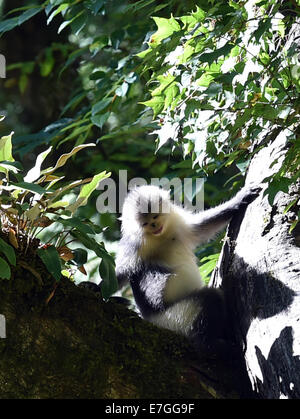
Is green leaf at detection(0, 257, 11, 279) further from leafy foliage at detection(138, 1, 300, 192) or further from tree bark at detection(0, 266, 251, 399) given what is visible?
leafy foliage at detection(138, 1, 300, 192)

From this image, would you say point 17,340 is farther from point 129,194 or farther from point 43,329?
point 129,194

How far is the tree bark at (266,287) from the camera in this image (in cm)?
224

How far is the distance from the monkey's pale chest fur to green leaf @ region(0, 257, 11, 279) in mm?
1305

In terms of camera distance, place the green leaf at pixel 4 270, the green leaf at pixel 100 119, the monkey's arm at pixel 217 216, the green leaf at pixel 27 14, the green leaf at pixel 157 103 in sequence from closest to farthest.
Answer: the green leaf at pixel 4 270
the green leaf at pixel 157 103
the monkey's arm at pixel 217 216
the green leaf at pixel 100 119
the green leaf at pixel 27 14

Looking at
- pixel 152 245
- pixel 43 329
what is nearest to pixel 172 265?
pixel 152 245

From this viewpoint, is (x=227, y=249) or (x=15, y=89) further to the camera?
(x=15, y=89)

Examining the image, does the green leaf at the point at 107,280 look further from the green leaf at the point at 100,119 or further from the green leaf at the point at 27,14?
the green leaf at the point at 27,14

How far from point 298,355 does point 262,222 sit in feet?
2.43

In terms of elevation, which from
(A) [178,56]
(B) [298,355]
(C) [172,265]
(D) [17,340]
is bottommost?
(C) [172,265]

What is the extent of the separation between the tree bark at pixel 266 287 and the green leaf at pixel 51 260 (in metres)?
0.79

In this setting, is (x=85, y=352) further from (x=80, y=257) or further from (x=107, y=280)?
(x=80, y=257)

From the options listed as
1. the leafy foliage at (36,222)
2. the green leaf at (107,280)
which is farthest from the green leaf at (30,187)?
the green leaf at (107,280)

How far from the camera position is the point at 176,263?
3.62 m

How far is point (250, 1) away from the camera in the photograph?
2.47 metres
